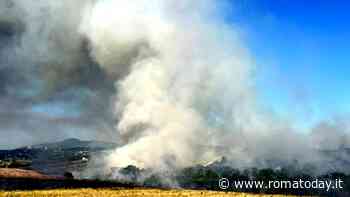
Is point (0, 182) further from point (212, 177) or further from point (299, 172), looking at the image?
point (299, 172)

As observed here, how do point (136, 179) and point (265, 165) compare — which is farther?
point (265, 165)

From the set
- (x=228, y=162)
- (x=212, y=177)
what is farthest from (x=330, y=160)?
(x=212, y=177)

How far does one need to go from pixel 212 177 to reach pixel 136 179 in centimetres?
2678

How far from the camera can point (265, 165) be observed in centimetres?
19075

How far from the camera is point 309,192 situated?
130750 mm

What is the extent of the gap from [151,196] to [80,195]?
13.5 metres

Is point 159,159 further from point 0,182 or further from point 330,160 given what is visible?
point 0,182

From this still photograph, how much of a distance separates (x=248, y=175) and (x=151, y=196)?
3529 inches

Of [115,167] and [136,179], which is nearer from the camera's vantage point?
[136,179]

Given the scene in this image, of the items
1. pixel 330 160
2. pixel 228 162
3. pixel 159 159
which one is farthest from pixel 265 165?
pixel 159 159

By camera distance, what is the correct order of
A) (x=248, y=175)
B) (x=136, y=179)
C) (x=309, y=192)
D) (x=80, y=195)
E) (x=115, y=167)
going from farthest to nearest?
(x=115, y=167)
(x=248, y=175)
(x=136, y=179)
(x=309, y=192)
(x=80, y=195)

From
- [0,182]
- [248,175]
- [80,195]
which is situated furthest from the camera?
[248,175]

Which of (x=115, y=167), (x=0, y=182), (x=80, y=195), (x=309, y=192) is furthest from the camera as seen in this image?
(x=115, y=167)

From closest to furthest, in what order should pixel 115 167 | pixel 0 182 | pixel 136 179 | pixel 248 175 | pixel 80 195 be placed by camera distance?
pixel 80 195, pixel 0 182, pixel 136 179, pixel 248 175, pixel 115 167
